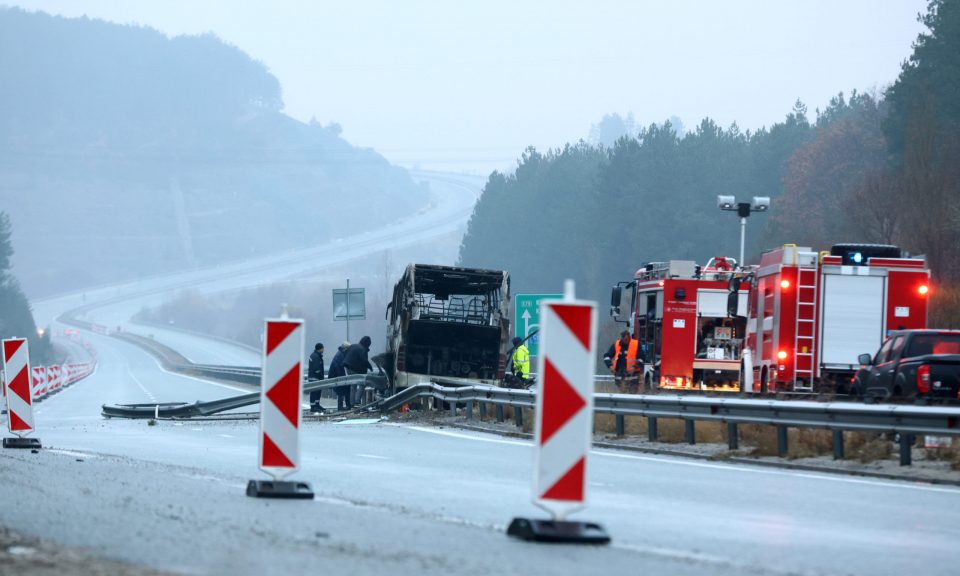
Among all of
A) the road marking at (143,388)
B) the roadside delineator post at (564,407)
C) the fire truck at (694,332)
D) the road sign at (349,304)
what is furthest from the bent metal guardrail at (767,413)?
the road marking at (143,388)

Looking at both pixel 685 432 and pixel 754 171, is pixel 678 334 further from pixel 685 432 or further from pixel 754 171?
pixel 754 171

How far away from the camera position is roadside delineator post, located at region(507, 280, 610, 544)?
8.93m

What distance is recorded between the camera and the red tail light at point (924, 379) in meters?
20.4

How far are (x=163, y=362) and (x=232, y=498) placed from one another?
9414 centimetres

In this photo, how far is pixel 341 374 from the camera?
3750 centimetres

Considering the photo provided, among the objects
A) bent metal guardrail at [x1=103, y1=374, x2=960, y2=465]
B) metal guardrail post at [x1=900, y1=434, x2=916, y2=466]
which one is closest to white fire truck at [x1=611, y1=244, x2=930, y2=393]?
bent metal guardrail at [x1=103, y1=374, x2=960, y2=465]

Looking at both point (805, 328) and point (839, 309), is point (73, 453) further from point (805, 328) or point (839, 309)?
point (839, 309)

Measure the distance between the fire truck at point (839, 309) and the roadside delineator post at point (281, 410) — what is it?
57.6 feet

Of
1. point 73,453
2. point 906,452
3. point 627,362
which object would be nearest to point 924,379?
point 906,452

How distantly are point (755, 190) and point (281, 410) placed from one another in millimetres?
93721

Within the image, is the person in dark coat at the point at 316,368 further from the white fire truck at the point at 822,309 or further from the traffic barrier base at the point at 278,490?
the traffic barrier base at the point at 278,490

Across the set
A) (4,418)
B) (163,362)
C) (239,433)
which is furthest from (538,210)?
(239,433)

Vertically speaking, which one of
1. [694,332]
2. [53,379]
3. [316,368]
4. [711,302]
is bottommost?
[53,379]

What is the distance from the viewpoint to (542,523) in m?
9.23
